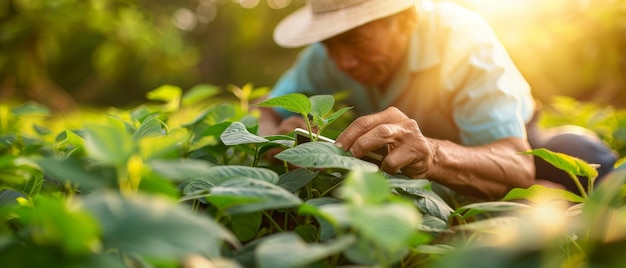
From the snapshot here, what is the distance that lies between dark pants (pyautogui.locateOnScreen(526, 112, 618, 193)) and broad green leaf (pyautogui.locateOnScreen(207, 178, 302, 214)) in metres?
1.40

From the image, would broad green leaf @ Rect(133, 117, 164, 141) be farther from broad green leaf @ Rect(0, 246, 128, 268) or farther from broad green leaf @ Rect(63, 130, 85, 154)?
broad green leaf @ Rect(0, 246, 128, 268)

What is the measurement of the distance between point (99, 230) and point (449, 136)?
1640 millimetres

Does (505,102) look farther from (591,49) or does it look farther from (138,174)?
(591,49)

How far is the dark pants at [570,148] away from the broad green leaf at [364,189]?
141 centimetres

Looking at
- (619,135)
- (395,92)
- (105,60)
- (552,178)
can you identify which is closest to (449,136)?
(395,92)

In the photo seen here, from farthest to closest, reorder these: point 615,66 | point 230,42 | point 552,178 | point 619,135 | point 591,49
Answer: point 230,42
point 591,49
point 615,66
point 552,178
point 619,135

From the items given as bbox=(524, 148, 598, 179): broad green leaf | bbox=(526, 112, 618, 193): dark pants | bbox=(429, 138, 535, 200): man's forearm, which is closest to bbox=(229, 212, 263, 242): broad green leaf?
bbox=(524, 148, 598, 179): broad green leaf

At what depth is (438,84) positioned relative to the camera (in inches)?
78.3

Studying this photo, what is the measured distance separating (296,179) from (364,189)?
30 cm

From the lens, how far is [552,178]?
2.10 m

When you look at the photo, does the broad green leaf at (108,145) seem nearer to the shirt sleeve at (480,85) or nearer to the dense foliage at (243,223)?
the dense foliage at (243,223)

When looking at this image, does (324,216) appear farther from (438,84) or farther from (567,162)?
(438,84)

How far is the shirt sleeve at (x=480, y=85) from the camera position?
5.49ft

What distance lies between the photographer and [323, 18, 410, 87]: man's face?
5.91 feet
